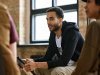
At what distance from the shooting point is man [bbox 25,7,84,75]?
10.5ft

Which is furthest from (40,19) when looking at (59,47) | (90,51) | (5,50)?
(5,50)

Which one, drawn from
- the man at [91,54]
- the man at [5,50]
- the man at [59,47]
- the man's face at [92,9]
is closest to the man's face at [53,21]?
the man at [59,47]

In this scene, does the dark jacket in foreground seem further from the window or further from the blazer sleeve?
the window

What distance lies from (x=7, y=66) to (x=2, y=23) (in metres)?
0.21

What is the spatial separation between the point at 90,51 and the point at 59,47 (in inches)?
74.4

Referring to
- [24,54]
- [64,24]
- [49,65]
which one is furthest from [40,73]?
[24,54]

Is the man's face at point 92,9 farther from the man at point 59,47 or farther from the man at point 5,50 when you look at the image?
the man at point 59,47

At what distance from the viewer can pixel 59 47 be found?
3.56 metres

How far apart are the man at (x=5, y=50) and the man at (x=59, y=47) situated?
1.85 m

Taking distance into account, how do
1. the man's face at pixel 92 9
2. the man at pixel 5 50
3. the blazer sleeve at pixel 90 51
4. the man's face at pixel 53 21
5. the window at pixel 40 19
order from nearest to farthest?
the man at pixel 5 50
the blazer sleeve at pixel 90 51
the man's face at pixel 92 9
the man's face at pixel 53 21
the window at pixel 40 19

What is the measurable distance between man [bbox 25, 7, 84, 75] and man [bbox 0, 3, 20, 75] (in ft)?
6.07

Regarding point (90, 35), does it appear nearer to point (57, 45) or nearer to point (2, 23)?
point (2, 23)

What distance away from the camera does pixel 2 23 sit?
131 cm

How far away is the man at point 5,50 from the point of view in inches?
48.5
